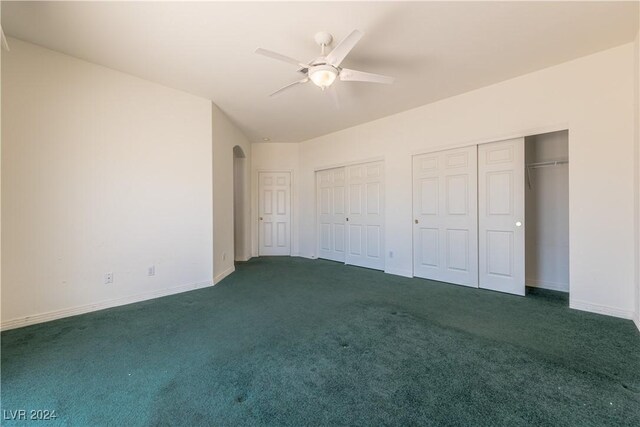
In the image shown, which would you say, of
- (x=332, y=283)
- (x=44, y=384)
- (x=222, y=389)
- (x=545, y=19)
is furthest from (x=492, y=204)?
(x=44, y=384)

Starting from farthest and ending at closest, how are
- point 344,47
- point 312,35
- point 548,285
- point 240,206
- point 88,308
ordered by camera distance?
point 240,206 < point 548,285 < point 88,308 < point 312,35 < point 344,47

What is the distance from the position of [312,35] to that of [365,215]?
321 centimetres

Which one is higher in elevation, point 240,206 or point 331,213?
point 240,206

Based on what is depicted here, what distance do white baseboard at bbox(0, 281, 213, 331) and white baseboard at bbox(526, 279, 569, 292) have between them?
4.62m

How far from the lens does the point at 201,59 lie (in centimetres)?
274

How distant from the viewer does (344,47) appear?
6.41 ft

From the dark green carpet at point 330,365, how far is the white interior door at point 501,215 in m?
0.45

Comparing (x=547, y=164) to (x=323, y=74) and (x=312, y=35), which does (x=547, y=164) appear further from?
(x=312, y=35)

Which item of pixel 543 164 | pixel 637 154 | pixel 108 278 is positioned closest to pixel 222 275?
pixel 108 278

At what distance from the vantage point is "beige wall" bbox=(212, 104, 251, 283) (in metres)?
3.91

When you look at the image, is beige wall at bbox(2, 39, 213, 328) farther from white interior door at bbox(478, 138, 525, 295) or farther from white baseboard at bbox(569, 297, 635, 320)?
white baseboard at bbox(569, 297, 635, 320)

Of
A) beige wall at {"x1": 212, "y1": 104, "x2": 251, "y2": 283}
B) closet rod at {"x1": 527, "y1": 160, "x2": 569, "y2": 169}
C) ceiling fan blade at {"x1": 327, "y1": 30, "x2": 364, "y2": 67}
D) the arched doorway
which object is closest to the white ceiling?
ceiling fan blade at {"x1": 327, "y1": 30, "x2": 364, "y2": 67}

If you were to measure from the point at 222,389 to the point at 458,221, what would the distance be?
3503 mm

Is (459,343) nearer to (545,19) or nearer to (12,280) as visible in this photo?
(545,19)
